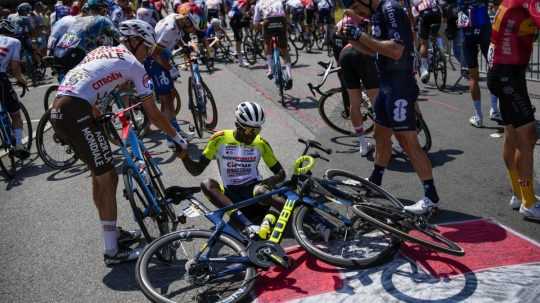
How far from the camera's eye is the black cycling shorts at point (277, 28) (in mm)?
10781

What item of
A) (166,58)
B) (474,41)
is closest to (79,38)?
(166,58)

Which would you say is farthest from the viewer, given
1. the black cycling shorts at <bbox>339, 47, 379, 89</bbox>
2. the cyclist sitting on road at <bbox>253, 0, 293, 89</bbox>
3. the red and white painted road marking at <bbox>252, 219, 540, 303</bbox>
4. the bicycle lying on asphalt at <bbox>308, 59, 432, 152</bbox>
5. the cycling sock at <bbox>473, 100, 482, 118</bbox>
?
the cyclist sitting on road at <bbox>253, 0, 293, 89</bbox>

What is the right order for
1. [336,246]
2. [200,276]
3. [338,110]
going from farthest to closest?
1. [338,110]
2. [336,246]
3. [200,276]

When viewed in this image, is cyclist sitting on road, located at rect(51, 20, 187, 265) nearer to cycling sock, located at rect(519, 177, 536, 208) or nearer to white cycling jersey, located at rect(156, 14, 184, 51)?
white cycling jersey, located at rect(156, 14, 184, 51)

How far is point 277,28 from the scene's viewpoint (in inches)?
425

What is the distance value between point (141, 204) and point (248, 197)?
983mm

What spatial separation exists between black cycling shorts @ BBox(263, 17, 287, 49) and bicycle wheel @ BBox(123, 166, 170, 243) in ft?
22.0

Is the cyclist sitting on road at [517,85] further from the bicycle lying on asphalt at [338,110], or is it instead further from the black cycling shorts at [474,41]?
the black cycling shorts at [474,41]

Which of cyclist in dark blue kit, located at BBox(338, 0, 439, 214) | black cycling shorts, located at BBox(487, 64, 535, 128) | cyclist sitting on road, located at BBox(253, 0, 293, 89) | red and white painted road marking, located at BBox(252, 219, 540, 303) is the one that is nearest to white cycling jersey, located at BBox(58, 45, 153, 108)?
cyclist in dark blue kit, located at BBox(338, 0, 439, 214)

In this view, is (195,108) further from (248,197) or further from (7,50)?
(248,197)

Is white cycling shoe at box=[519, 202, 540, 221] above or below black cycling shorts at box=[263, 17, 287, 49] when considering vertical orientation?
below

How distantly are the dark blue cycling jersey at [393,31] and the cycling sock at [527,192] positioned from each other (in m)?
1.43

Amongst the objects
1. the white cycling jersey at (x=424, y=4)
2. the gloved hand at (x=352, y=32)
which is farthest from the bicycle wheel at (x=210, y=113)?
→ the white cycling jersey at (x=424, y=4)

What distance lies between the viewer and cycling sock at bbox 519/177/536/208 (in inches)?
190
